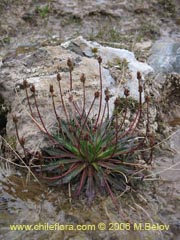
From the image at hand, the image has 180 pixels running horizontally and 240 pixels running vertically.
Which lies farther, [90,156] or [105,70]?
[105,70]

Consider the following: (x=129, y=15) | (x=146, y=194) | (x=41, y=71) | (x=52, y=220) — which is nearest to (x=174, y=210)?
(x=146, y=194)

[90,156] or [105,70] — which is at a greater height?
[105,70]

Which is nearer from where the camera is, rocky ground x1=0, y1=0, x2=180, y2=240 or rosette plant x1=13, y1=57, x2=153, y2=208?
rocky ground x1=0, y1=0, x2=180, y2=240

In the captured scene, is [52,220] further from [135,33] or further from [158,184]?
[135,33]

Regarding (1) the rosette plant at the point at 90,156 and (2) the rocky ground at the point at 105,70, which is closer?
(2) the rocky ground at the point at 105,70
